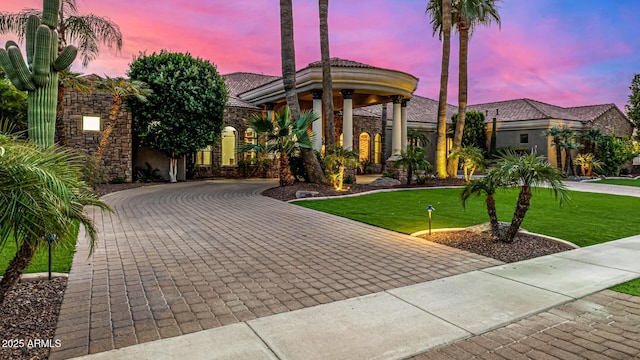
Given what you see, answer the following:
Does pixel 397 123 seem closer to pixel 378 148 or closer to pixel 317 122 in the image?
pixel 317 122

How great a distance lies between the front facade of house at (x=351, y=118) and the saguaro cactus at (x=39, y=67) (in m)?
10.7

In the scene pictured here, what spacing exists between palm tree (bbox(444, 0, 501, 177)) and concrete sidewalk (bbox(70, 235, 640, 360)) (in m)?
A: 15.0

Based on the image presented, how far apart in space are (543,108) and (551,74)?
3.54m

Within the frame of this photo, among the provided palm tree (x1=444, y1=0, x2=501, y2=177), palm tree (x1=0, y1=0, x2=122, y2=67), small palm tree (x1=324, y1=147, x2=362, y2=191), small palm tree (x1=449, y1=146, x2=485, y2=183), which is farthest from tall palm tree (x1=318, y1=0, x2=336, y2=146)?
palm tree (x1=0, y1=0, x2=122, y2=67)

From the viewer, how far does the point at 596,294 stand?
4059 mm

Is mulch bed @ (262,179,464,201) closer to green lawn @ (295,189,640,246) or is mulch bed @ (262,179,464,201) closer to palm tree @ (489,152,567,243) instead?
green lawn @ (295,189,640,246)

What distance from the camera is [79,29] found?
14.1 meters

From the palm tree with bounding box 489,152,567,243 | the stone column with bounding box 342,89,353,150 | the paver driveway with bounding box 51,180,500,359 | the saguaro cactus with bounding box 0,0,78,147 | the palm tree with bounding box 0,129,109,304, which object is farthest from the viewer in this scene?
the stone column with bounding box 342,89,353,150

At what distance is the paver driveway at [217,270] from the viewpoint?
11.0 feet

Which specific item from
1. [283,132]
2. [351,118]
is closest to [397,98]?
[351,118]

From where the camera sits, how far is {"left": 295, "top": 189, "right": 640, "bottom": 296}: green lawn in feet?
25.0

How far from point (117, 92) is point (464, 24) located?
16.4 meters

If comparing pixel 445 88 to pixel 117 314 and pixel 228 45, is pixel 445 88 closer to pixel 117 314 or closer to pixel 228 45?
pixel 228 45

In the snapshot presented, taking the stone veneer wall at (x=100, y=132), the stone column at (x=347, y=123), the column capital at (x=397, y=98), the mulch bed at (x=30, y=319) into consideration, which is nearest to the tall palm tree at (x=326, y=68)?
the stone column at (x=347, y=123)
